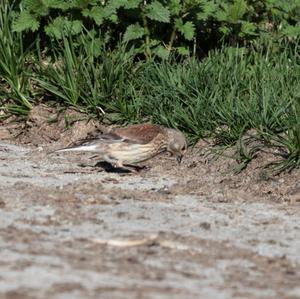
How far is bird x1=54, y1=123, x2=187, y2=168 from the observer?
11.4 meters

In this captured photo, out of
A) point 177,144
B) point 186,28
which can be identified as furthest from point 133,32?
point 177,144

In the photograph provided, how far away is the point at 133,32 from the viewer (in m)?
13.1

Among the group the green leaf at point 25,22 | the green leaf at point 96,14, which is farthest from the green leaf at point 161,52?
the green leaf at point 25,22

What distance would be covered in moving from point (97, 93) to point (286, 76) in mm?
2192

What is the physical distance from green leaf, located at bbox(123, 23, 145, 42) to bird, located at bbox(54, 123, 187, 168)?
5.41 feet

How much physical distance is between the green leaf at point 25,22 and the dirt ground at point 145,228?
55.4 inches

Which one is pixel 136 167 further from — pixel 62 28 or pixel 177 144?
pixel 62 28

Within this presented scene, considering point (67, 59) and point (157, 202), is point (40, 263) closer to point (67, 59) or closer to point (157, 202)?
point (157, 202)

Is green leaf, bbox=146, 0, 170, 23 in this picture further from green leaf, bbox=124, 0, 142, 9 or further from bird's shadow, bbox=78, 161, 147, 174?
bird's shadow, bbox=78, 161, 147, 174

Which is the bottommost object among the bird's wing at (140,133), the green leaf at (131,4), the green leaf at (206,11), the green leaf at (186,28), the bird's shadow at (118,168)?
the bird's shadow at (118,168)

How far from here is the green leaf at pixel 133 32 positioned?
13.0m

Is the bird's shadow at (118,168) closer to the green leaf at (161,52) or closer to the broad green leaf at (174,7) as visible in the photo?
the green leaf at (161,52)

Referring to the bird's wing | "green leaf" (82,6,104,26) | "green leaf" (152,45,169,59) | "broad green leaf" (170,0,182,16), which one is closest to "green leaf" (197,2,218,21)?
"broad green leaf" (170,0,182,16)

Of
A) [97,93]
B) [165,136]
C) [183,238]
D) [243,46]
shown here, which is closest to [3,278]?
[183,238]
